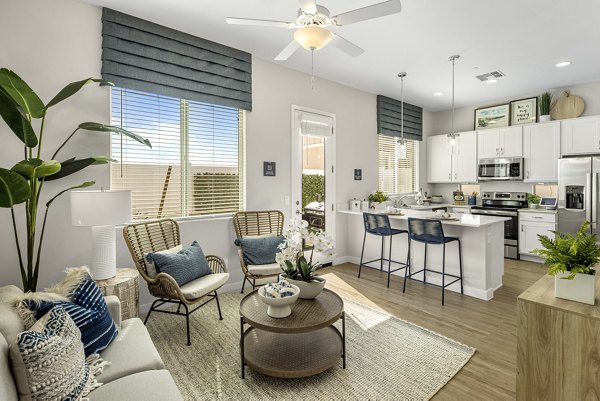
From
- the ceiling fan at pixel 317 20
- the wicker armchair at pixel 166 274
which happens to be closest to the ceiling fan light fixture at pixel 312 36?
the ceiling fan at pixel 317 20

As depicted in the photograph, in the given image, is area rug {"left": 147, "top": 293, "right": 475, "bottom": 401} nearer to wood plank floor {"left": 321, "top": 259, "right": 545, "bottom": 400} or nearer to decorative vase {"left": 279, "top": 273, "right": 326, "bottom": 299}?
wood plank floor {"left": 321, "top": 259, "right": 545, "bottom": 400}

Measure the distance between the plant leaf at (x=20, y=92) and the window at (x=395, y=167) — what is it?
16.3ft

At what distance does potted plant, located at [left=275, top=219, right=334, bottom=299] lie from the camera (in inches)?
96.0

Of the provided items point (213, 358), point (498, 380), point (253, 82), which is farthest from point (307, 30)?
point (498, 380)

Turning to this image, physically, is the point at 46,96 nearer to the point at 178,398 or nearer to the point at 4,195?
the point at 4,195

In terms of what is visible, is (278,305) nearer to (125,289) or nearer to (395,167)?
(125,289)

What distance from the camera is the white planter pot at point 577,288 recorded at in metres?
1.50

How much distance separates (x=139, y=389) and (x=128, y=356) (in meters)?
0.31

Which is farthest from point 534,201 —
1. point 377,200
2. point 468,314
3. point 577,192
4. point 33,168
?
point 33,168

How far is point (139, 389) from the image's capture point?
1472mm

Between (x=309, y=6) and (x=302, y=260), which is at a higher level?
(x=309, y=6)

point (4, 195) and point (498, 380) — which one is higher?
point (4, 195)

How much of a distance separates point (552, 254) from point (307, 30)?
2056 mm

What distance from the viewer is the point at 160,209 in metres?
3.49
